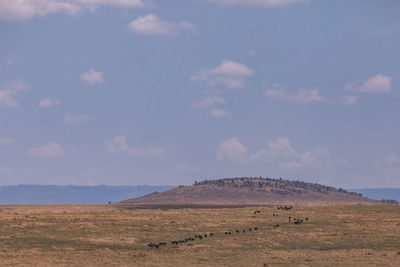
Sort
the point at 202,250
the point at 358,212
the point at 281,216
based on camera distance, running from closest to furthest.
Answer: the point at 202,250, the point at 281,216, the point at 358,212

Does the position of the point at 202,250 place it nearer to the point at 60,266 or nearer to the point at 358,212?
the point at 60,266

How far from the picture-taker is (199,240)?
2712 inches

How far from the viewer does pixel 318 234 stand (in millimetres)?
74312

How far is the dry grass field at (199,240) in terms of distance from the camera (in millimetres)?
57688

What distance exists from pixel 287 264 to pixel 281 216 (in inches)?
1463

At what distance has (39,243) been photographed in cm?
6594

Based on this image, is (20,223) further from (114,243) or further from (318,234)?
(318,234)

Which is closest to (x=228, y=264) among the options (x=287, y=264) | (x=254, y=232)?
(x=287, y=264)

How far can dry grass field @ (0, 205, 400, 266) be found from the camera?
5769 cm

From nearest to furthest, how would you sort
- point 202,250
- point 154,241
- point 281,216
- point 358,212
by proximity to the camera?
point 202,250, point 154,241, point 281,216, point 358,212

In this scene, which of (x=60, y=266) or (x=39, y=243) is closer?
(x=60, y=266)

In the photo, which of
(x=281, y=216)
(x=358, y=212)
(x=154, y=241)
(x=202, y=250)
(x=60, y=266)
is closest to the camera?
(x=60, y=266)

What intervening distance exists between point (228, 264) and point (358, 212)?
49305mm

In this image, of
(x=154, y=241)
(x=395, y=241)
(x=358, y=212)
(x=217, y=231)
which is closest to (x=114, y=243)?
(x=154, y=241)
